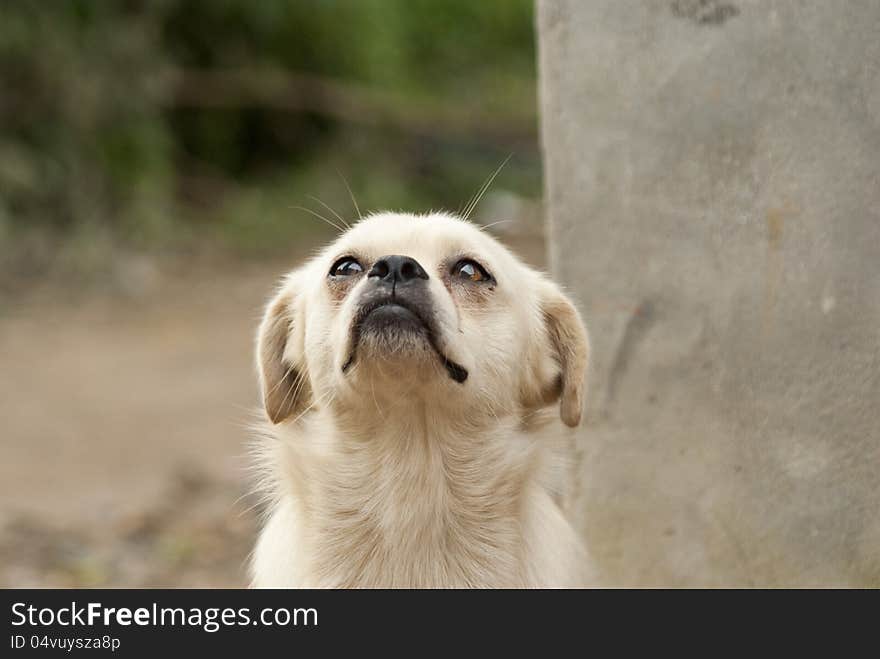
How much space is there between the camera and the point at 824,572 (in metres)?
3.60

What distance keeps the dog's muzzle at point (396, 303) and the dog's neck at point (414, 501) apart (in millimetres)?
349

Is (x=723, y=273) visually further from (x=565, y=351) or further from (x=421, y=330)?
(x=421, y=330)

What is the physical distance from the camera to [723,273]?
12.2ft

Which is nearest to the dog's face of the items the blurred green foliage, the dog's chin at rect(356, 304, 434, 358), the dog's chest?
the dog's chin at rect(356, 304, 434, 358)

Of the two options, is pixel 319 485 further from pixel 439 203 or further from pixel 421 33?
pixel 421 33

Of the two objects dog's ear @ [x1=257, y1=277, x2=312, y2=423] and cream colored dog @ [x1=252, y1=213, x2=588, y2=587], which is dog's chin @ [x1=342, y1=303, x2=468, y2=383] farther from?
dog's ear @ [x1=257, y1=277, x2=312, y2=423]

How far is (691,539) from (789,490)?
39 cm

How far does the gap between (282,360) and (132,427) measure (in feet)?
13.8

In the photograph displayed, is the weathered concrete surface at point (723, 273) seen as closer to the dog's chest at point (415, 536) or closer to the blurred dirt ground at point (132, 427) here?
the dog's chest at point (415, 536)

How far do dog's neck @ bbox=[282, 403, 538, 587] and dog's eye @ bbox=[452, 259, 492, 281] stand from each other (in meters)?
0.40

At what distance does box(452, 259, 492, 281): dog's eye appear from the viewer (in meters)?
3.56

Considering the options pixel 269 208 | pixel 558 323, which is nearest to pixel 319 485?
pixel 558 323

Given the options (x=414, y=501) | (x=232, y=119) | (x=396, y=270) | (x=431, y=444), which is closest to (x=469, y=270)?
(x=396, y=270)

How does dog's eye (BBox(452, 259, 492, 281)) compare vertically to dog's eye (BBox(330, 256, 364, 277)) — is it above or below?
below
